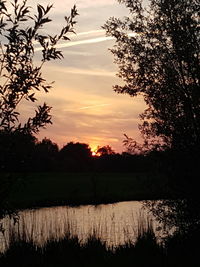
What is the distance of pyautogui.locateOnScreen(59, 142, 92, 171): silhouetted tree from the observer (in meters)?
117

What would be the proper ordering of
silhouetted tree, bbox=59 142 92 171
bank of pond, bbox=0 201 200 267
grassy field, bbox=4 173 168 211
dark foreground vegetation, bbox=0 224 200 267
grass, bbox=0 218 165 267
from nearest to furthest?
dark foreground vegetation, bbox=0 224 200 267
bank of pond, bbox=0 201 200 267
grass, bbox=0 218 165 267
grassy field, bbox=4 173 168 211
silhouetted tree, bbox=59 142 92 171

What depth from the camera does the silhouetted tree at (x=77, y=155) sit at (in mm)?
116537

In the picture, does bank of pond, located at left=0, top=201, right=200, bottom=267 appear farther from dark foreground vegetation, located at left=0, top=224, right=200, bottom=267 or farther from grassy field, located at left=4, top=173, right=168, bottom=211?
grassy field, located at left=4, top=173, right=168, bottom=211

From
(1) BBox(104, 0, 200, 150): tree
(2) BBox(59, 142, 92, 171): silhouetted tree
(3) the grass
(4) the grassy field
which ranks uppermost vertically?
(2) BBox(59, 142, 92, 171): silhouetted tree

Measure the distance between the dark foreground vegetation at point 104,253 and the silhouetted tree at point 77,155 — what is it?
96.7m

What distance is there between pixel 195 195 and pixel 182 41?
5.53 meters

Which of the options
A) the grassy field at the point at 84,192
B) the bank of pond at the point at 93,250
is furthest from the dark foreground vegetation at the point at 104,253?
the grassy field at the point at 84,192

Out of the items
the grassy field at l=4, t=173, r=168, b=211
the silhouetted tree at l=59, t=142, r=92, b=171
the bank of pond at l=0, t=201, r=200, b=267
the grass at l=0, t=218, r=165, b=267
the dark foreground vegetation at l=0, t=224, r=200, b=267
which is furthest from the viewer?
the silhouetted tree at l=59, t=142, r=92, b=171

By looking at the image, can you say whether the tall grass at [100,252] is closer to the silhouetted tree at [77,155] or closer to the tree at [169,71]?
the tree at [169,71]

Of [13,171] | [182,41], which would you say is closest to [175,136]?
[182,41]

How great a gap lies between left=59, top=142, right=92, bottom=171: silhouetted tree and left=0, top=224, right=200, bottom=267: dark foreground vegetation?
96711mm

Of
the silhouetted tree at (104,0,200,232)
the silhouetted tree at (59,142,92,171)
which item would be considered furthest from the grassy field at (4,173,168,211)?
the silhouetted tree at (59,142,92,171)

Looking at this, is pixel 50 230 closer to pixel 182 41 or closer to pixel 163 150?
pixel 163 150

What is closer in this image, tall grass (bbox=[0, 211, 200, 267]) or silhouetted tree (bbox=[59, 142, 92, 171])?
tall grass (bbox=[0, 211, 200, 267])
